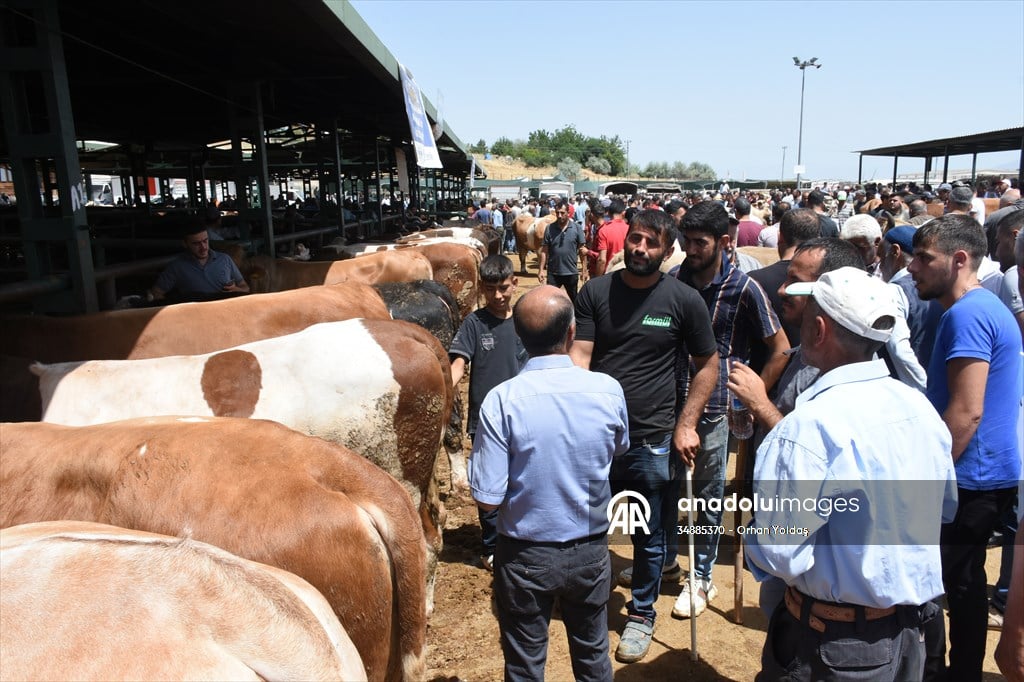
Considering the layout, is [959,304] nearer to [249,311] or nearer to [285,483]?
[285,483]

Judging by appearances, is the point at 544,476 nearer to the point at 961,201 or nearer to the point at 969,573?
the point at 969,573

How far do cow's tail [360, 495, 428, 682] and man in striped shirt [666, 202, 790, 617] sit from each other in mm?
1808

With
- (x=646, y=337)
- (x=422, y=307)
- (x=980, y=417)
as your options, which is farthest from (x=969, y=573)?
(x=422, y=307)

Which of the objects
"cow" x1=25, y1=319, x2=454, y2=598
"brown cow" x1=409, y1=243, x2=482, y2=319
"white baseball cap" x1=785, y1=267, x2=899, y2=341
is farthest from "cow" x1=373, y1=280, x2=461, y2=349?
"white baseball cap" x1=785, y1=267, x2=899, y2=341

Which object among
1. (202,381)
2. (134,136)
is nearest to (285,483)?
(202,381)

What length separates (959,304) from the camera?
299 cm

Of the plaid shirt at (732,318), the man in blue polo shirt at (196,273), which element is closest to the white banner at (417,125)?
the man in blue polo shirt at (196,273)

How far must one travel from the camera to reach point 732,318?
13.2 feet

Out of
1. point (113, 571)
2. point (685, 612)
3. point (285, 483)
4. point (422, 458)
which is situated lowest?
point (685, 612)

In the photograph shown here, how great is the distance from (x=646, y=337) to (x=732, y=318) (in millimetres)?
731

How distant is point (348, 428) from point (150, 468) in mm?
1300

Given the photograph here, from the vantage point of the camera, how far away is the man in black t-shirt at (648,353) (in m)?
3.54

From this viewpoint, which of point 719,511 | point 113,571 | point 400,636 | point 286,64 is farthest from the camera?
point 286,64

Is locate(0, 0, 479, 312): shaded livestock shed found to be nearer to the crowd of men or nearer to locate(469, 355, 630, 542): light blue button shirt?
locate(469, 355, 630, 542): light blue button shirt
